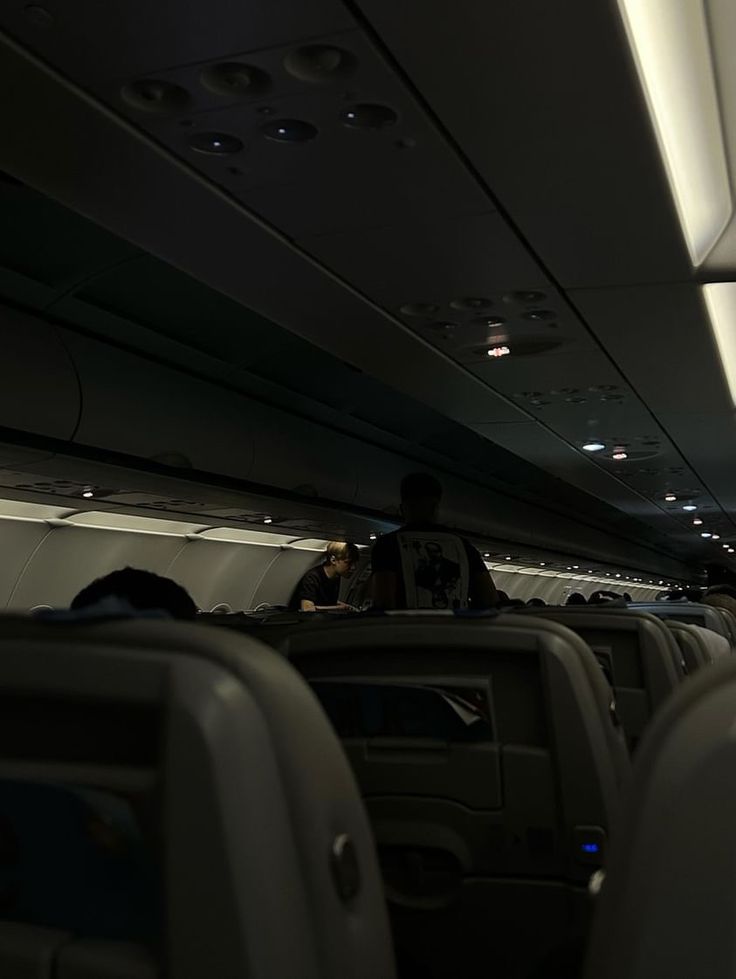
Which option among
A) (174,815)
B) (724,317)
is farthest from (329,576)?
(174,815)

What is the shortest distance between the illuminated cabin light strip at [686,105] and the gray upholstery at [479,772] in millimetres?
1748

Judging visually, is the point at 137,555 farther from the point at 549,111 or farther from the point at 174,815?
the point at 174,815

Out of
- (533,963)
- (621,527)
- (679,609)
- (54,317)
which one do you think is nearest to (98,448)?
(54,317)

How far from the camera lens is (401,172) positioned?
3768mm

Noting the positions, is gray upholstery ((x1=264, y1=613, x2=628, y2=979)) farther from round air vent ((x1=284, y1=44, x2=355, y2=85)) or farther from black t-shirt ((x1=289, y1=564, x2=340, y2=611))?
black t-shirt ((x1=289, y1=564, x2=340, y2=611))

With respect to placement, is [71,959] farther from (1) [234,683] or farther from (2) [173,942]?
(1) [234,683]

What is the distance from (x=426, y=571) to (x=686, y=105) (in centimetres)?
234

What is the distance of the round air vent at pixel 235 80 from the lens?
303cm

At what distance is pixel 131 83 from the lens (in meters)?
3.10

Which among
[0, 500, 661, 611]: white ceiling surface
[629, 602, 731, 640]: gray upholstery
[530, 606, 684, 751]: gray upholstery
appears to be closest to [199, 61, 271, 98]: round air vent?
[530, 606, 684, 751]: gray upholstery

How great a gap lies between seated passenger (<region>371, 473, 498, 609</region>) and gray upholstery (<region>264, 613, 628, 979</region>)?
236 cm

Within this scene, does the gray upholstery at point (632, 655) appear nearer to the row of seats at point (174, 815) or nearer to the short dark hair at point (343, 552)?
the row of seats at point (174, 815)

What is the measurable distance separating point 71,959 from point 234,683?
384 millimetres

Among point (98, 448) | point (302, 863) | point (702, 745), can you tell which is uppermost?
point (98, 448)
